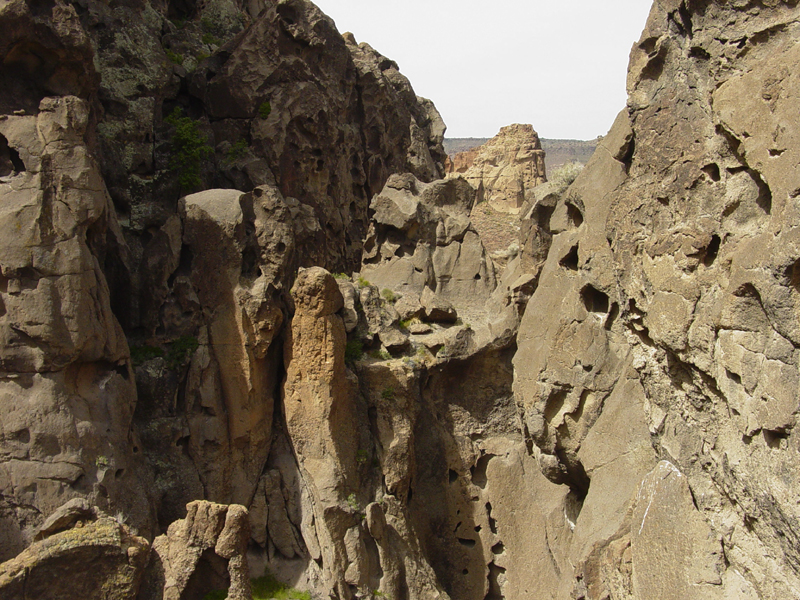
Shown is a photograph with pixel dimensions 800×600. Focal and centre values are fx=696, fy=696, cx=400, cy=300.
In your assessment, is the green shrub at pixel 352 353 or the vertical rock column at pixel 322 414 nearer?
the vertical rock column at pixel 322 414

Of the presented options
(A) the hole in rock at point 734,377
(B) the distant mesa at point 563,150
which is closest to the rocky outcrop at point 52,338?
(A) the hole in rock at point 734,377

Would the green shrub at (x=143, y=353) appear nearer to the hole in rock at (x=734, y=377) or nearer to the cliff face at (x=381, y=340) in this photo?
the cliff face at (x=381, y=340)

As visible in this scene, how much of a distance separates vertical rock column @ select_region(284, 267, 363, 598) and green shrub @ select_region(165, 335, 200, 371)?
165cm

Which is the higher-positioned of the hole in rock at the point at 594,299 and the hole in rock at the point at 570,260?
the hole in rock at the point at 570,260

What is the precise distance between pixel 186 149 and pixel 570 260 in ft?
31.4

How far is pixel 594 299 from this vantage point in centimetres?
987

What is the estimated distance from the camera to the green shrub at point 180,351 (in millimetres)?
12165

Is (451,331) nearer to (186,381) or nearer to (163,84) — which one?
(186,381)

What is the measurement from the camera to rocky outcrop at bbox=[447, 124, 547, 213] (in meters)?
38.5

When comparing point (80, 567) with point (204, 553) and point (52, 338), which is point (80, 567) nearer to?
point (204, 553)

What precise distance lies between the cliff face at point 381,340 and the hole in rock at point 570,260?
31 mm

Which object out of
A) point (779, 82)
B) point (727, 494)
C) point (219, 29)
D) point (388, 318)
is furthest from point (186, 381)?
point (219, 29)

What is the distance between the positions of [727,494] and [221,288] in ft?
29.0

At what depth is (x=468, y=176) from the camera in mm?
40188
